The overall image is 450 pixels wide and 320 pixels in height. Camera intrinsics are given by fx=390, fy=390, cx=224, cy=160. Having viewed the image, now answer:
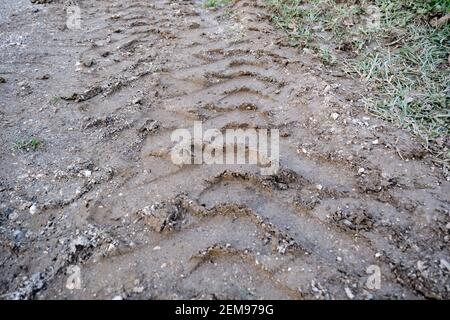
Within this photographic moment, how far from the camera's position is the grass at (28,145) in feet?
8.69

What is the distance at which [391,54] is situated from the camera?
316 centimetres

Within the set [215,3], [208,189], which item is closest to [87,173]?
[208,189]

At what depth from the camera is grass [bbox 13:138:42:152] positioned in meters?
2.65

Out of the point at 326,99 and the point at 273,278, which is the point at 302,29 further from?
the point at 273,278

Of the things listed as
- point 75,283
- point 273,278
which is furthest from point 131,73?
point 273,278

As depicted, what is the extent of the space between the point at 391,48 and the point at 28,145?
2.90 meters

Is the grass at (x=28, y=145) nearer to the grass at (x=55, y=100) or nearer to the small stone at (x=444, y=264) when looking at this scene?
the grass at (x=55, y=100)

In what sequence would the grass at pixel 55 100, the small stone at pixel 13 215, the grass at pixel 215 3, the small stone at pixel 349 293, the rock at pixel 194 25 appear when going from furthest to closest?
1. the grass at pixel 215 3
2. the rock at pixel 194 25
3. the grass at pixel 55 100
4. the small stone at pixel 13 215
5. the small stone at pixel 349 293

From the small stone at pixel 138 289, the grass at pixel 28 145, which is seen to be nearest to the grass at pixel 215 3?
the grass at pixel 28 145

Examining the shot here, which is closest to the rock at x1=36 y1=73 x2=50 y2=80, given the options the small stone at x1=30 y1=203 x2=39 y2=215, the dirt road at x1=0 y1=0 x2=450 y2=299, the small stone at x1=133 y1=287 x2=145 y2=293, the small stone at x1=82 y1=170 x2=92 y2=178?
the dirt road at x1=0 y1=0 x2=450 y2=299

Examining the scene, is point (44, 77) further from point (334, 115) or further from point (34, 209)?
point (334, 115)

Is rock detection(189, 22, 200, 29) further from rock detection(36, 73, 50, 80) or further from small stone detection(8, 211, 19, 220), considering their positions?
small stone detection(8, 211, 19, 220)

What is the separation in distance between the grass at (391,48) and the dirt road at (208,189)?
0.15m

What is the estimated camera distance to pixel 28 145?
2670 millimetres
